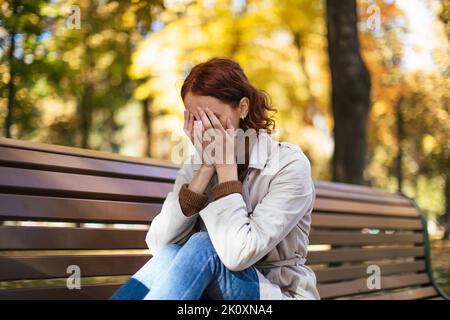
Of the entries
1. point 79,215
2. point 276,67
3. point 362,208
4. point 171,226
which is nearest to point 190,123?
point 171,226

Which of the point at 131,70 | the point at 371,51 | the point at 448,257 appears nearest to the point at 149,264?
the point at 448,257

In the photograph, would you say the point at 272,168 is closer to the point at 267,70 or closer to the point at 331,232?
the point at 331,232

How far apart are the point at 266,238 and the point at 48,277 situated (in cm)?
99

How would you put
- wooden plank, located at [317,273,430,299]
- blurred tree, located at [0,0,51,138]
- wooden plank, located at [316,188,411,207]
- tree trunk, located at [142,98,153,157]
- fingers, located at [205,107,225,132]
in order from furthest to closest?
tree trunk, located at [142,98,153,157] → blurred tree, located at [0,0,51,138] → wooden plank, located at [316,188,411,207] → wooden plank, located at [317,273,430,299] → fingers, located at [205,107,225,132]

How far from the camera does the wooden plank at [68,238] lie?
261 cm

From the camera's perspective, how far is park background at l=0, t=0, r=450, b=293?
743 cm

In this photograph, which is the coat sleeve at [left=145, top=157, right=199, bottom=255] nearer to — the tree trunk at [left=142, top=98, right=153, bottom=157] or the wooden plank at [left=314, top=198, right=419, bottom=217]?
the wooden plank at [left=314, top=198, right=419, bottom=217]

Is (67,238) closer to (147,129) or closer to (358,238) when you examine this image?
(358,238)

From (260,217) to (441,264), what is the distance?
501 centimetres

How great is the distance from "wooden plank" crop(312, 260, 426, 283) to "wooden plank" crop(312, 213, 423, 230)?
312 mm

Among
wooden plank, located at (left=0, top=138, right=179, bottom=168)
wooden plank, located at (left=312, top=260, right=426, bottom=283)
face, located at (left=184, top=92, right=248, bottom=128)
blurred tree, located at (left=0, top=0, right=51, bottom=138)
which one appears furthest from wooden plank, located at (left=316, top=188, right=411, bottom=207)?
blurred tree, located at (left=0, top=0, right=51, bottom=138)

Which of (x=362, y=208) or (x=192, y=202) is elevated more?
(x=362, y=208)

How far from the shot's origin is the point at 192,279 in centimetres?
228

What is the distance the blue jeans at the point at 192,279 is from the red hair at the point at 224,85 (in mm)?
644
